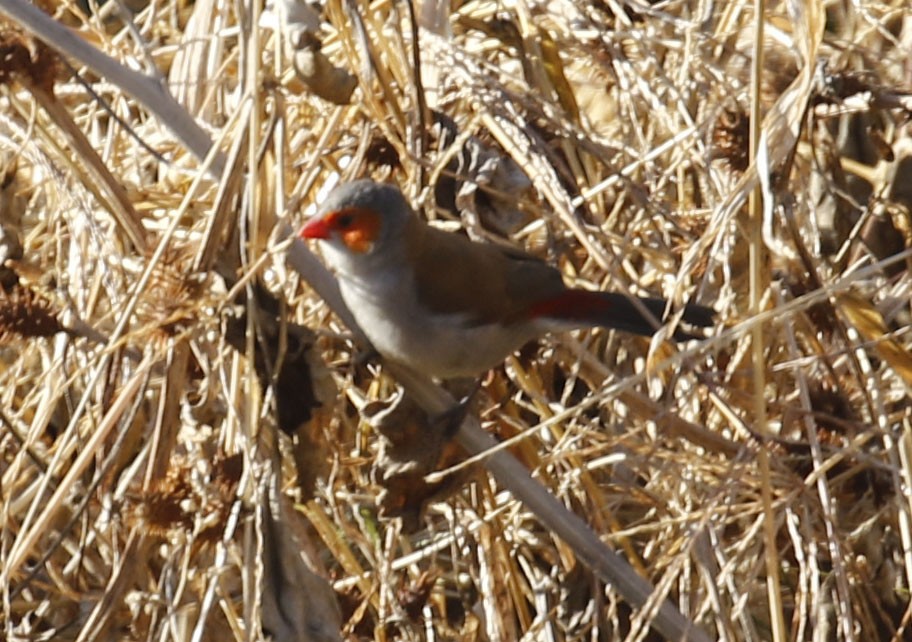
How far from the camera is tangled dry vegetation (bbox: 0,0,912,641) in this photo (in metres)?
2.42

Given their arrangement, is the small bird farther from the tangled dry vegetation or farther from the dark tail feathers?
the tangled dry vegetation

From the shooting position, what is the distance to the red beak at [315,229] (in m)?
2.73

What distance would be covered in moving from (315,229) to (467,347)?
431mm

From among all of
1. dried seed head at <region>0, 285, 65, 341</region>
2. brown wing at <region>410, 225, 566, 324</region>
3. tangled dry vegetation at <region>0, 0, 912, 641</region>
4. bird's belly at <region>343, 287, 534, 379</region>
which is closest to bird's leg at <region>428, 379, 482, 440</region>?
tangled dry vegetation at <region>0, 0, 912, 641</region>

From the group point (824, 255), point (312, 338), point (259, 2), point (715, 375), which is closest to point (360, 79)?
point (259, 2)

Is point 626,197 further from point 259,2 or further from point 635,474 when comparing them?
point 259,2

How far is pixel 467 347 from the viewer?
9.53 feet

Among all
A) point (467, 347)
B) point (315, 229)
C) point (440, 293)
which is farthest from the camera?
point (440, 293)

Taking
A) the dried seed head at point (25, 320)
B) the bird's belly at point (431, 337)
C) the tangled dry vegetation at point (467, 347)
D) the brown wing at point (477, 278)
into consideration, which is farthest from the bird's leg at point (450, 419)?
the dried seed head at point (25, 320)

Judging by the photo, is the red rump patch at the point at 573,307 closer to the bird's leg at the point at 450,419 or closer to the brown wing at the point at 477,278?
the brown wing at the point at 477,278

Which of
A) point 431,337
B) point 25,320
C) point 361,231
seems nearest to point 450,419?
point 431,337

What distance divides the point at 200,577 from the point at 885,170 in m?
2.08

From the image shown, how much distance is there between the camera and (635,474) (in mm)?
3318

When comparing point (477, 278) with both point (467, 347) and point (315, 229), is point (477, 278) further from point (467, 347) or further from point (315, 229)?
point (315, 229)
